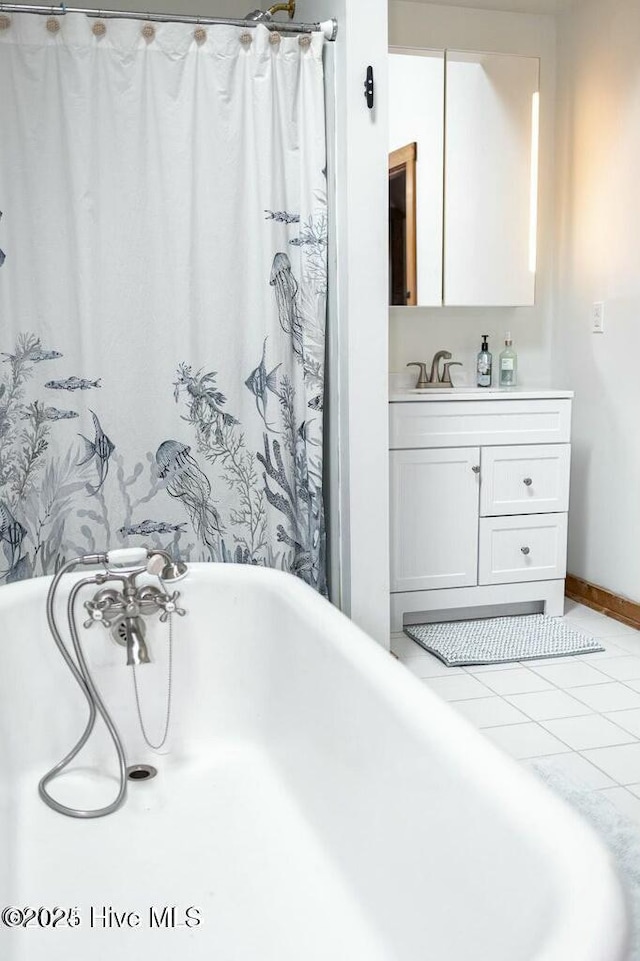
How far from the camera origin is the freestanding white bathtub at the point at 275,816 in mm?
1213

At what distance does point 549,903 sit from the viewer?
1071 mm

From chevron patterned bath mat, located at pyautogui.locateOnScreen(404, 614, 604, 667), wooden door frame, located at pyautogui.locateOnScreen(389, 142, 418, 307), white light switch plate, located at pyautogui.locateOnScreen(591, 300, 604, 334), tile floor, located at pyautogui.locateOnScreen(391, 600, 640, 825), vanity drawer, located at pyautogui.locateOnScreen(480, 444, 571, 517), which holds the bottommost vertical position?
tile floor, located at pyautogui.locateOnScreen(391, 600, 640, 825)

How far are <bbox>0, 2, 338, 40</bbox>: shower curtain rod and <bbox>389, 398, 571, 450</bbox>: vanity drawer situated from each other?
131cm

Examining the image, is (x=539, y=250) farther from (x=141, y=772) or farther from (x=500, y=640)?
(x=141, y=772)

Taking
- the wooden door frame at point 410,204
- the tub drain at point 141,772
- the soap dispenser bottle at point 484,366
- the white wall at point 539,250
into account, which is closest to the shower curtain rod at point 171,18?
the wooden door frame at point 410,204

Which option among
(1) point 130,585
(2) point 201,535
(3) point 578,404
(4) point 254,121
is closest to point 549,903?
(1) point 130,585

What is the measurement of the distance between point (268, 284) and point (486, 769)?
180 cm

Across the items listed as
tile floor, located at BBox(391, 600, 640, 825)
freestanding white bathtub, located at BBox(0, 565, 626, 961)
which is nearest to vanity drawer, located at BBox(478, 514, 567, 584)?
tile floor, located at BBox(391, 600, 640, 825)

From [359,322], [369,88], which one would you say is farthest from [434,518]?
[369,88]

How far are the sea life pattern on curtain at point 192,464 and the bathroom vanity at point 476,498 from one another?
0.69 metres

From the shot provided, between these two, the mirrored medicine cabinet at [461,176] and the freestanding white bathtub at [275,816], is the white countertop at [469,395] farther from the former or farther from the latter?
the freestanding white bathtub at [275,816]

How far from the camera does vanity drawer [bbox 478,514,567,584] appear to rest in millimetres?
3660

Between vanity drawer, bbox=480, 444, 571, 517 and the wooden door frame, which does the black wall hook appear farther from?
vanity drawer, bbox=480, 444, 571, 517

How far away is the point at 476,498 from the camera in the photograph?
362cm
